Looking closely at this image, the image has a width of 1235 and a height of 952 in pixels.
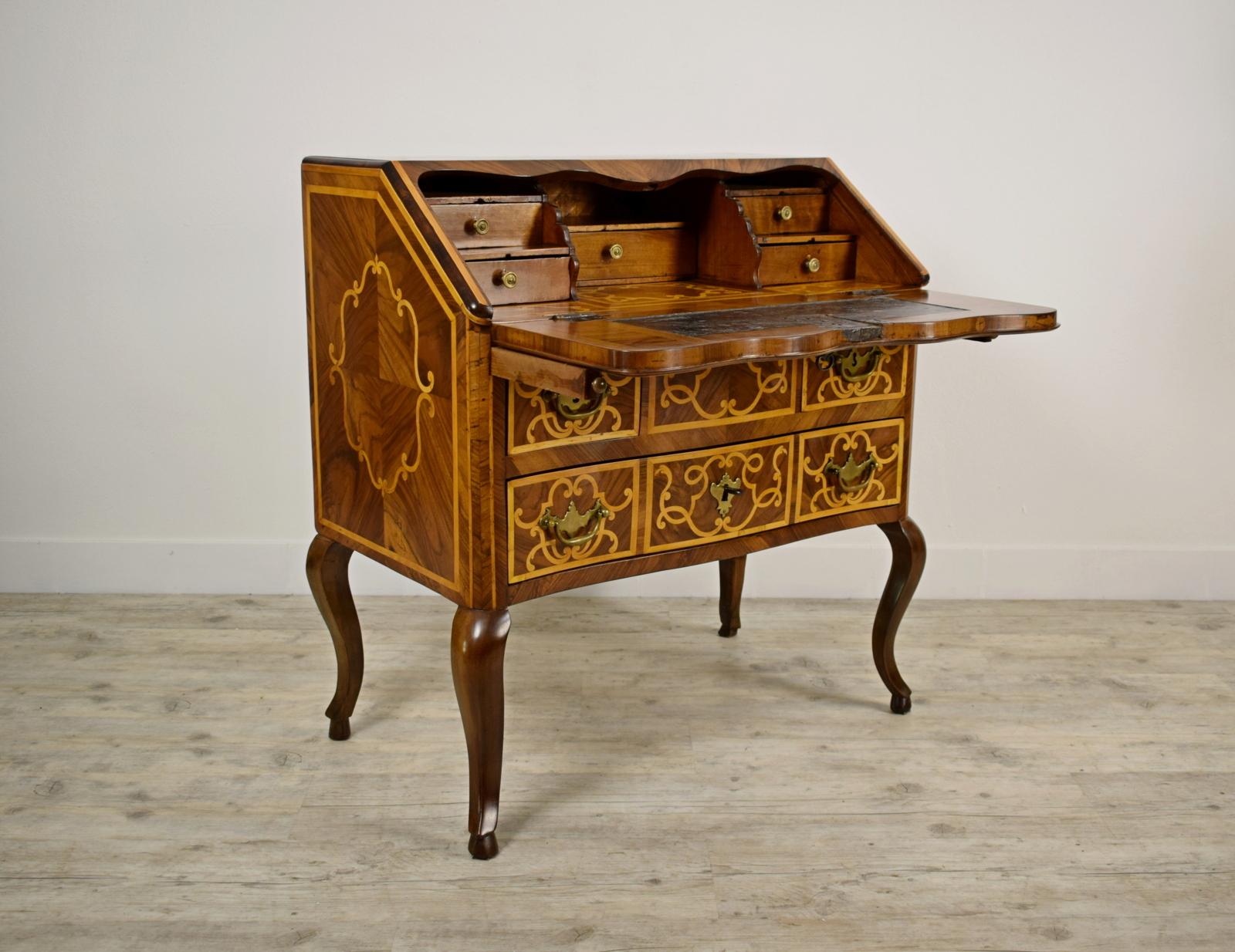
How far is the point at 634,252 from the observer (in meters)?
2.64

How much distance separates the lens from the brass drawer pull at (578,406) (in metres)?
2.19

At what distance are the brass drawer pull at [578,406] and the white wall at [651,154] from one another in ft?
4.41

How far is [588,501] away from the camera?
90.1 inches

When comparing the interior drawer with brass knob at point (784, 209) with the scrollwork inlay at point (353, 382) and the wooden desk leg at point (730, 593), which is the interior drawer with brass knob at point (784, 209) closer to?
the scrollwork inlay at point (353, 382)

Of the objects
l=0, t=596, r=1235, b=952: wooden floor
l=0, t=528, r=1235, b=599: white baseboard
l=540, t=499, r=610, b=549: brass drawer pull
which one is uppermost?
l=540, t=499, r=610, b=549: brass drawer pull

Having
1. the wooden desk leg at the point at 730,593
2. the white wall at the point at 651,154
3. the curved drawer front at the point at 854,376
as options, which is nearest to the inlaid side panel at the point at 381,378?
the curved drawer front at the point at 854,376

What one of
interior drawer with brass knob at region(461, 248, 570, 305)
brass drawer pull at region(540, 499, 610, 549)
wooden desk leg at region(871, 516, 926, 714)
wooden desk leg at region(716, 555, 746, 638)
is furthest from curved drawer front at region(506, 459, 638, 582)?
wooden desk leg at region(716, 555, 746, 638)

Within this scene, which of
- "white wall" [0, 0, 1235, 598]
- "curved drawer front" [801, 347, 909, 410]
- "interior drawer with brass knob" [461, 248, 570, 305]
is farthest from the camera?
"white wall" [0, 0, 1235, 598]

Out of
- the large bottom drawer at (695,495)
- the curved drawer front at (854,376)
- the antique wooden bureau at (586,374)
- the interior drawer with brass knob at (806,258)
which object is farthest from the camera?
the interior drawer with brass knob at (806,258)

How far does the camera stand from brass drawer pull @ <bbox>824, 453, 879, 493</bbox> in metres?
2.63

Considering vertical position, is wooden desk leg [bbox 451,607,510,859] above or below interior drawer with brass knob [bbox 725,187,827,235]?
below

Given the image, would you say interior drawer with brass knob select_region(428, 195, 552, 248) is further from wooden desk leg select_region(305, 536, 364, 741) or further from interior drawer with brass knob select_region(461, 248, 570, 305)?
wooden desk leg select_region(305, 536, 364, 741)

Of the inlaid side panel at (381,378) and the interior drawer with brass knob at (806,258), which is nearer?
the inlaid side panel at (381,378)

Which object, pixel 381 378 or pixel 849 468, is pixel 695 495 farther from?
pixel 381 378
